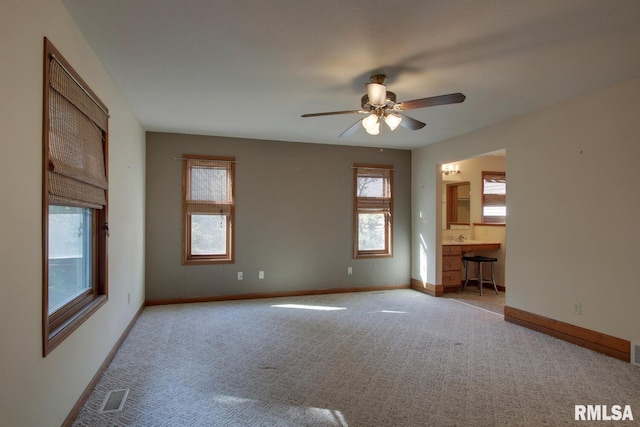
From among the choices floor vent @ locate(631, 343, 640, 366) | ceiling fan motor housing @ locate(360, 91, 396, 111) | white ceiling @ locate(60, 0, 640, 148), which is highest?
white ceiling @ locate(60, 0, 640, 148)

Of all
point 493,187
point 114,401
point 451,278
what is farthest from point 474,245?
point 114,401

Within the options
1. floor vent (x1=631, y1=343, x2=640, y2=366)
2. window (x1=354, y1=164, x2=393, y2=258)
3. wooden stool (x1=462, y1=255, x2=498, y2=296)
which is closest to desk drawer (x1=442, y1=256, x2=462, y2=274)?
wooden stool (x1=462, y1=255, x2=498, y2=296)

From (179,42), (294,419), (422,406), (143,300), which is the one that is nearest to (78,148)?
(179,42)

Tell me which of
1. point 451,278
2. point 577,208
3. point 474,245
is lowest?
point 451,278

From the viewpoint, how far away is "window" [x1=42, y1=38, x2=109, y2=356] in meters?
1.95

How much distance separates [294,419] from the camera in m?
2.31

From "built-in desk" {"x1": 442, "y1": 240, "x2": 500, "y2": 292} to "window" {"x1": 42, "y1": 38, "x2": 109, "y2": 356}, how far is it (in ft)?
16.3

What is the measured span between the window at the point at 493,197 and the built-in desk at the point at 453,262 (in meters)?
0.82

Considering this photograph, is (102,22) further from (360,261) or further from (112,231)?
(360,261)

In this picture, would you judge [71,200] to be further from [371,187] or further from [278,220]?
[371,187]

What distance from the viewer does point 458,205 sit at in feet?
23.4

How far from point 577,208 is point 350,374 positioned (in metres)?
2.81

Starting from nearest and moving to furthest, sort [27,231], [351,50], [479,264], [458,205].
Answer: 1. [27,231]
2. [351,50]
3. [479,264]
4. [458,205]

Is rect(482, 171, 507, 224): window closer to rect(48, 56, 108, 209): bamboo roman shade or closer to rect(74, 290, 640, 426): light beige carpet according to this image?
rect(74, 290, 640, 426): light beige carpet
